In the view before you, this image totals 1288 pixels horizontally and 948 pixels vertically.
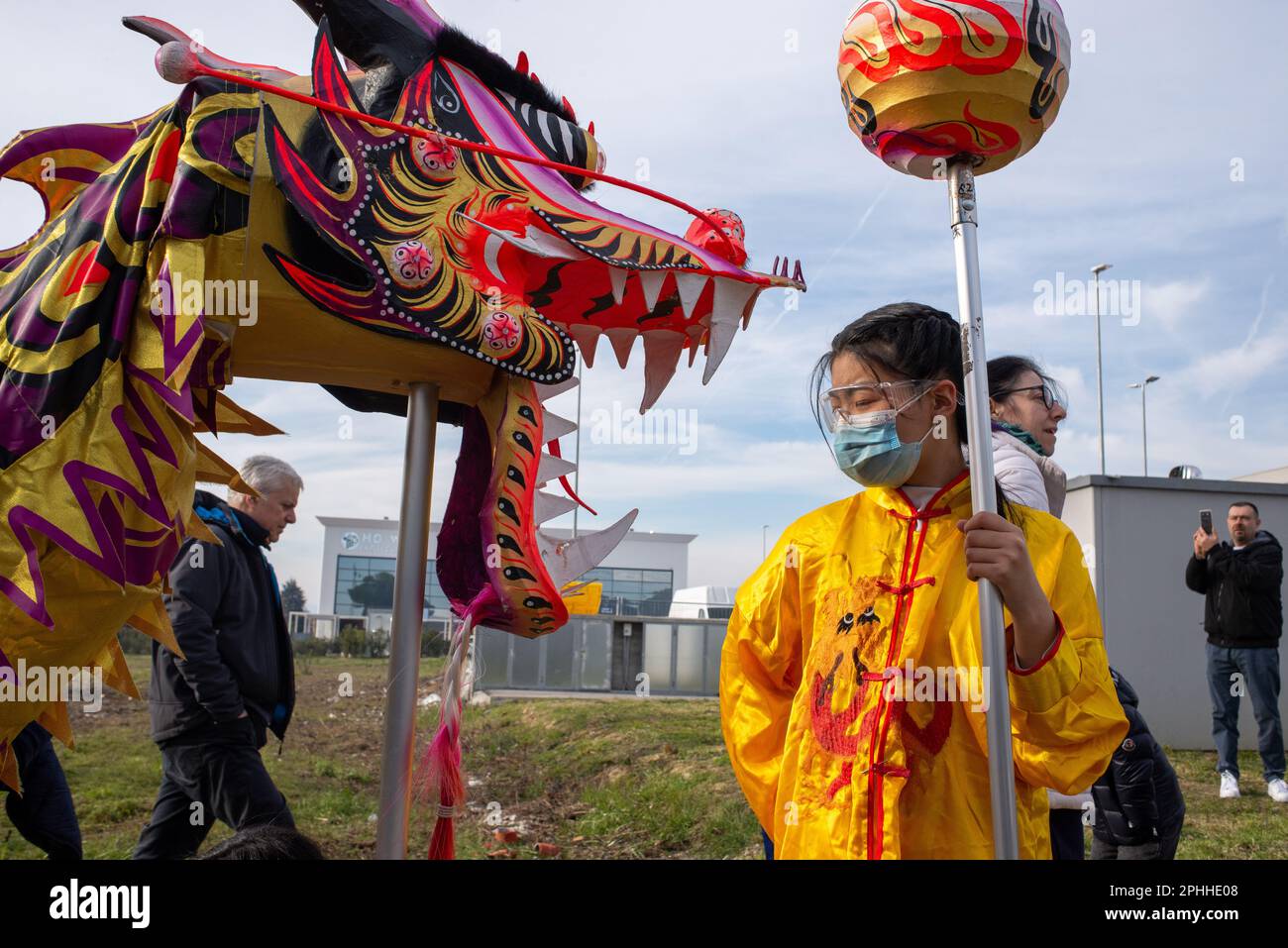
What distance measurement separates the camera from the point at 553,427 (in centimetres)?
245

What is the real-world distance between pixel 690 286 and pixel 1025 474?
1225 millimetres

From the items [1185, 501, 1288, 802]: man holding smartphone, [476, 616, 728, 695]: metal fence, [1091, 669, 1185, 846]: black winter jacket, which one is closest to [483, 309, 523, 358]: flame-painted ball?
[1091, 669, 1185, 846]: black winter jacket

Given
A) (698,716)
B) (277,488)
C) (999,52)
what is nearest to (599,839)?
(277,488)

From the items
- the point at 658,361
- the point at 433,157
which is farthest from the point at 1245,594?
the point at 433,157

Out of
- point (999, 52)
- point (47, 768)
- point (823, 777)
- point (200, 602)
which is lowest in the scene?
point (47, 768)

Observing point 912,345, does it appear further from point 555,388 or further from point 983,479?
point 555,388

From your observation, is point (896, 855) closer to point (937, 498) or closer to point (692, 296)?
point (937, 498)

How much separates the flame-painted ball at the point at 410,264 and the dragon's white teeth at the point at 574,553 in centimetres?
61

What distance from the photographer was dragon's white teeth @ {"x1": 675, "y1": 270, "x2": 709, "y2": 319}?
7.67 feet

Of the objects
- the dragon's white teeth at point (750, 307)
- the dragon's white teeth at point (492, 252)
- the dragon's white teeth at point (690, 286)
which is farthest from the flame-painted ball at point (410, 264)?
the dragon's white teeth at point (750, 307)

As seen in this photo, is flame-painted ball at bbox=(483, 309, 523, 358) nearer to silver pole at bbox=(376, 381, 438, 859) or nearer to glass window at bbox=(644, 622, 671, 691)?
silver pole at bbox=(376, 381, 438, 859)
